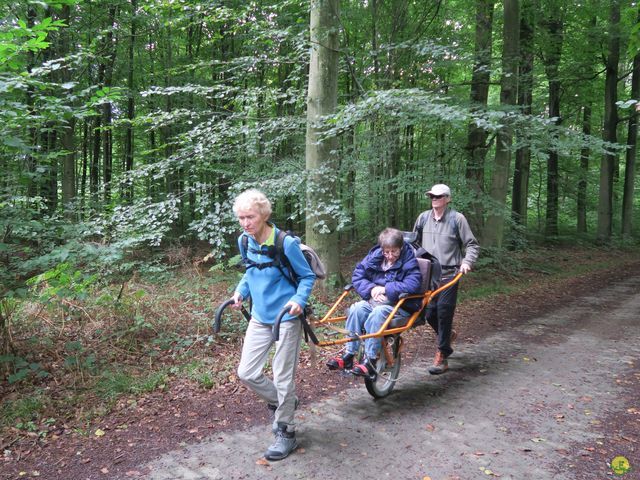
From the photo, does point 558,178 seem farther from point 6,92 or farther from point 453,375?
point 6,92

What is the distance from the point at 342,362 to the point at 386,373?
41.9 inches

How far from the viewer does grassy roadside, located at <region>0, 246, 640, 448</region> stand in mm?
4184

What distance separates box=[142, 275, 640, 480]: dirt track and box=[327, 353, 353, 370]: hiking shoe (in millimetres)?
513

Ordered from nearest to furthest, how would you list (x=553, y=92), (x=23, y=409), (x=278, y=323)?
(x=278, y=323)
(x=23, y=409)
(x=553, y=92)

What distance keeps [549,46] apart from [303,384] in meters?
16.1

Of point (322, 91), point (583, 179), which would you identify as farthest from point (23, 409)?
point (583, 179)

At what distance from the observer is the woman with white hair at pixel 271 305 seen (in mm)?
3377

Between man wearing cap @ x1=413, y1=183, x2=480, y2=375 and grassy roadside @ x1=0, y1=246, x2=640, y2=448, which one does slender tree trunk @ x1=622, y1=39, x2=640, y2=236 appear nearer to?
man wearing cap @ x1=413, y1=183, x2=480, y2=375

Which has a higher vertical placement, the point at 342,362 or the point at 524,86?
the point at 524,86

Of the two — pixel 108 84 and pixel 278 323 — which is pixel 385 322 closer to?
→ pixel 278 323

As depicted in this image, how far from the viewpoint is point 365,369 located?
154 inches

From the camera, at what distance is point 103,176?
18.4m

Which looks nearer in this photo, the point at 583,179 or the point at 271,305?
the point at 271,305

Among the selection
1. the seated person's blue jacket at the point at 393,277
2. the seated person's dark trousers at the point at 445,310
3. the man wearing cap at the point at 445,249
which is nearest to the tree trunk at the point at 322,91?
the man wearing cap at the point at 445,249
